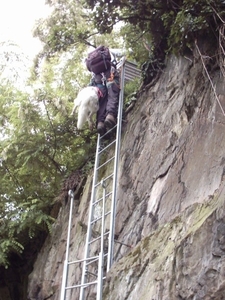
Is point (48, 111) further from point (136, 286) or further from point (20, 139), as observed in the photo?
point (136, 286)

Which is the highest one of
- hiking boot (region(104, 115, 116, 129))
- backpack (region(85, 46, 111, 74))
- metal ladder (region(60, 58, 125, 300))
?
backpack (region(85, 46, 111, 74))

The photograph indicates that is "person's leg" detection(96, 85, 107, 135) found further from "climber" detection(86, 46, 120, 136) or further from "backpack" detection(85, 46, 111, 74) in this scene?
"backpack" detection(85, 46, 111, 74)

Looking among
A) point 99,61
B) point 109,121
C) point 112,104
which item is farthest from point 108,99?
point 99,61

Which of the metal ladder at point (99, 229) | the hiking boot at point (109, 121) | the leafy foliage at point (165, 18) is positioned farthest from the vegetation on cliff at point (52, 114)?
the hiking boot at point (109, 121)

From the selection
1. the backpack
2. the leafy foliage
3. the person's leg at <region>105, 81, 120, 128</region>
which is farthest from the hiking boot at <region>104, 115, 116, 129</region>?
the leafy foliage

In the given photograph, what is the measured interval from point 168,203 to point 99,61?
90.0 inches

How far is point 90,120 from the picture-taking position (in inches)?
217

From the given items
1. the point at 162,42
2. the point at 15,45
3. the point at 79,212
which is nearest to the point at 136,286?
the point at 79,212

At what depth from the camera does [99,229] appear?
4.96m

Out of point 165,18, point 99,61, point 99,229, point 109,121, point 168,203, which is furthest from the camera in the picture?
point 99,61

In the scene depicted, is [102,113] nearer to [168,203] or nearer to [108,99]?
[108,99]

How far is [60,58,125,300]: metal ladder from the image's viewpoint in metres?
4.07

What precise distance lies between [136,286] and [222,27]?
261cm

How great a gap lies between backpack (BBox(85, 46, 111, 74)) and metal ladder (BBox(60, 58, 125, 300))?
7.8 inches
